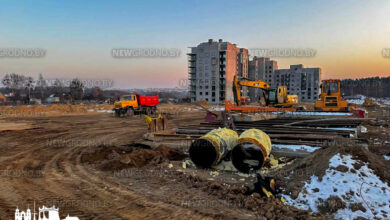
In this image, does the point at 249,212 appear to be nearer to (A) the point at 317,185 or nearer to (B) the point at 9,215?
(A) the point at 317,185

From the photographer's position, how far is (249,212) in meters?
4.07

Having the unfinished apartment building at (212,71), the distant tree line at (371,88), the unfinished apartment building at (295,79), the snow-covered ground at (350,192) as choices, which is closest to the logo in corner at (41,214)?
the snow-covered ground at (350,192)

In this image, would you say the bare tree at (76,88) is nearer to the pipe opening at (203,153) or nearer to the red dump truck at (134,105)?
the red dump truck at (134,105)

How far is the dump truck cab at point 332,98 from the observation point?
18375 millimetres

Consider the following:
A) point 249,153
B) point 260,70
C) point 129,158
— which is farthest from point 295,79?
point 129,158

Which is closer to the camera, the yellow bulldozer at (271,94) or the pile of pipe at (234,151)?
the pile of pipe at (234,151)

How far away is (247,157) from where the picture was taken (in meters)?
6.43

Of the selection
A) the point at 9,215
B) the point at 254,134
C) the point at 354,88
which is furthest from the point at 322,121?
the point at 354,88

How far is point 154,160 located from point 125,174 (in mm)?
1273

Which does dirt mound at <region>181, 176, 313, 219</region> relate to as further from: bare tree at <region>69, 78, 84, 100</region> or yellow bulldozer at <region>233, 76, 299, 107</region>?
bare tree at <region>69, 78, 84, 100</region>

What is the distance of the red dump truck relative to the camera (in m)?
25.7

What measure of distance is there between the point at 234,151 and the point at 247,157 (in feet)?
1.35

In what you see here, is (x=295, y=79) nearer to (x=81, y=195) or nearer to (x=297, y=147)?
(x=297, y=147)

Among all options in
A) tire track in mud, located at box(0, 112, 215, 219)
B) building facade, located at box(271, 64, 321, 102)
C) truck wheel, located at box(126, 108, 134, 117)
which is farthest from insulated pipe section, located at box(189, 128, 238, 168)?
building facade, located at box(271, 64, 321, 102)
